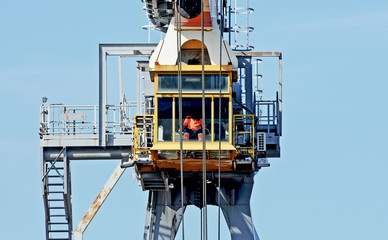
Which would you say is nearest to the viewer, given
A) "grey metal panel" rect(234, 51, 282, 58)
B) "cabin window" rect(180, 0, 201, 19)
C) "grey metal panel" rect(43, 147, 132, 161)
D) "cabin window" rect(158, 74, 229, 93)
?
"cabin window" rect(158, 74, 229, 93)

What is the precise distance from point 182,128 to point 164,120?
0.61m

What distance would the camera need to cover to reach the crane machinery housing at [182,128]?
50219mm

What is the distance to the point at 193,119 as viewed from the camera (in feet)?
164

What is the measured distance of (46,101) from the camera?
180 ft

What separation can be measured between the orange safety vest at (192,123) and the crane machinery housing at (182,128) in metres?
0.03

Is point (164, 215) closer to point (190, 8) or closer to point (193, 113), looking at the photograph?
point (193, 113)

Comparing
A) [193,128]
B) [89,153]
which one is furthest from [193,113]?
[89,153]

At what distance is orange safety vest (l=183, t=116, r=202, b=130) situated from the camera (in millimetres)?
49969

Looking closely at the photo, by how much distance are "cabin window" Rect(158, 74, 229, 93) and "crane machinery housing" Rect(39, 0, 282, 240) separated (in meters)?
0.03

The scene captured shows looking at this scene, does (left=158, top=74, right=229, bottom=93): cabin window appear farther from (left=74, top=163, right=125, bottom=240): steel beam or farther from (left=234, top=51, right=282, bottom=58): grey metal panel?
(left=74, top=163, right=125, bottom=240): steel beam

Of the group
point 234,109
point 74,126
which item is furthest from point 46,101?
point 234,109

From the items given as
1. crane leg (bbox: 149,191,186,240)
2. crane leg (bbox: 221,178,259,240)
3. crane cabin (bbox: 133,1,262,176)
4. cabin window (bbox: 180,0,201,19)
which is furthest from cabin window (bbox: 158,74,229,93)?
crane leg (bbox: 149,191,186,240)

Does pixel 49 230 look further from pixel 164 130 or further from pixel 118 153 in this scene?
pixel 164 130

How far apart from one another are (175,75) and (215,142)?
7.31 ft
